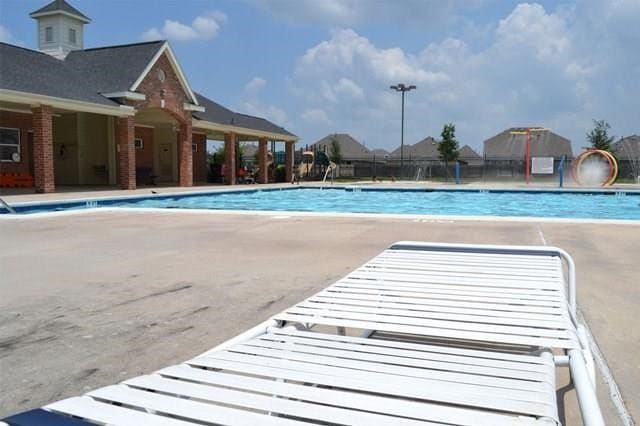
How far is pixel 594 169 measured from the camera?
98.0ft

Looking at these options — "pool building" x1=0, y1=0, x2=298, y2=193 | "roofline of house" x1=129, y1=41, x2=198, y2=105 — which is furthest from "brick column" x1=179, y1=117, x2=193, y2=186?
"roofline of house" x1=129, y1=41, x2=198, y2=105

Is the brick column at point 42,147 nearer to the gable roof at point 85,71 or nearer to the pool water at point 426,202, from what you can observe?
the gable roof at point 85,71

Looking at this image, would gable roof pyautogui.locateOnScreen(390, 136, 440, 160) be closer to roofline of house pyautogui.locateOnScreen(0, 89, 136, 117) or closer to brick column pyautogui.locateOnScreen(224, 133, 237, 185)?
brick column pyautogui.locateOnScreen(224, 133, 237, 185)

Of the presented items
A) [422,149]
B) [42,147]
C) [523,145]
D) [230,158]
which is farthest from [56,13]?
[523,145]

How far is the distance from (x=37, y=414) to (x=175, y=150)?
98.5 ft

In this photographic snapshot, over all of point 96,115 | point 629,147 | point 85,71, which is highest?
point 85,71

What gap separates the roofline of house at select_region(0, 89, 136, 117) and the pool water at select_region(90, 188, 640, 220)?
159 inches

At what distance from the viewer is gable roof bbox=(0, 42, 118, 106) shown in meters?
17.0

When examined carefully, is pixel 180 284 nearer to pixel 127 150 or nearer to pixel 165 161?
pixel 127 150

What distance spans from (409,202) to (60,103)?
44.6ft

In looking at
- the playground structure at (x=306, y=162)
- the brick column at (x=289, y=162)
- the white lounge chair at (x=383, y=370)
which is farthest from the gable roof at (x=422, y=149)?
the white lounge chair at (x=383, y=370)

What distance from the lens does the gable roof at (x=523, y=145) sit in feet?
235

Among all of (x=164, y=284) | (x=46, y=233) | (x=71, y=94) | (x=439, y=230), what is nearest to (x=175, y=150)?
(x=71, y=94)

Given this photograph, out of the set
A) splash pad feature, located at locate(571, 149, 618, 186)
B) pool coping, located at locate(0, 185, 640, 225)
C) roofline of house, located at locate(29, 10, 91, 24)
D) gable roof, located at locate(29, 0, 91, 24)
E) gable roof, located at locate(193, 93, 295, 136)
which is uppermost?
gable roof, located at locate(29, 0, 91, 24)
